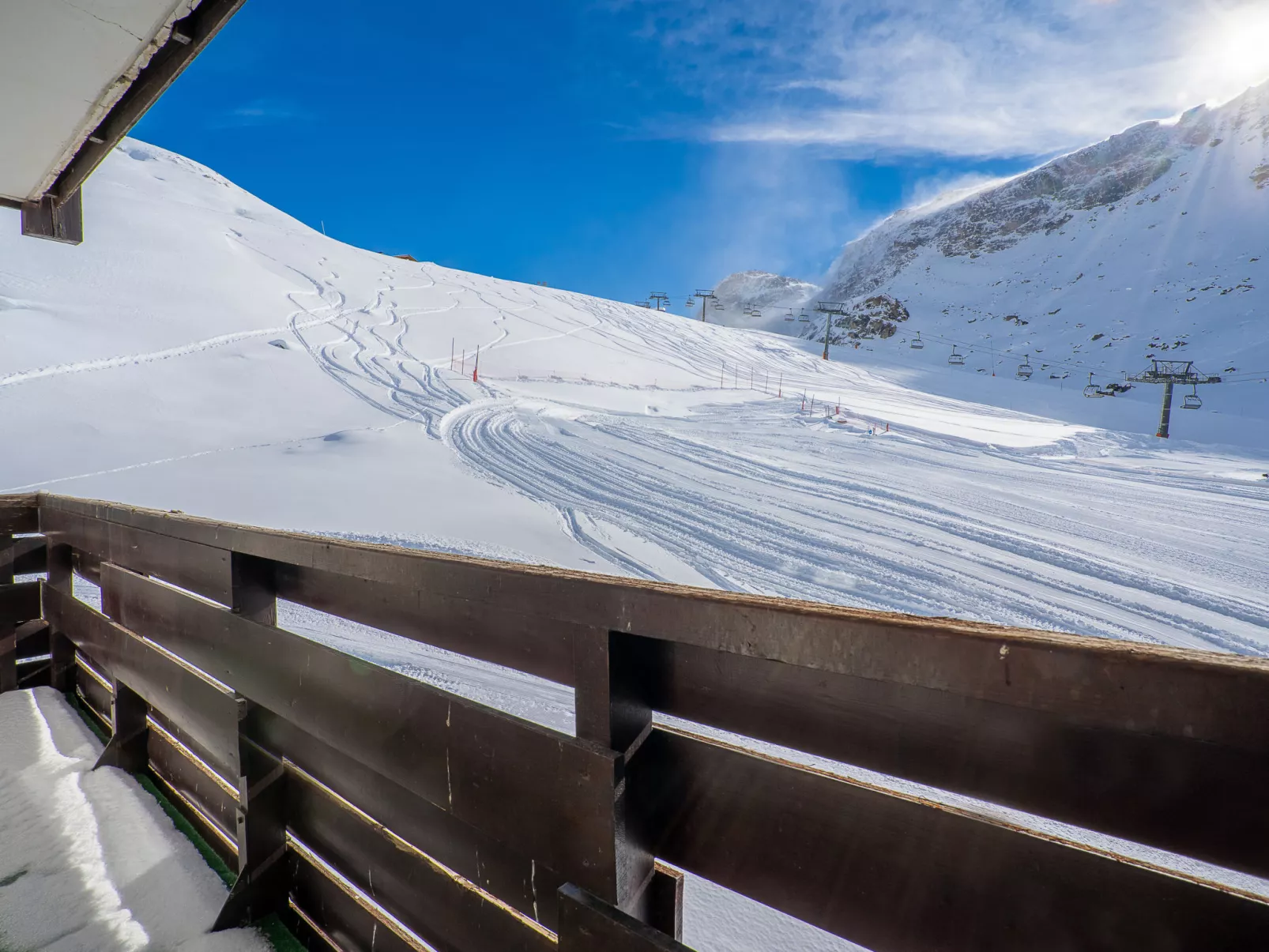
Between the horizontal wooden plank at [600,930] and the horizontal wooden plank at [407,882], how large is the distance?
0.23 metres

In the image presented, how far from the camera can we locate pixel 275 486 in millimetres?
7711

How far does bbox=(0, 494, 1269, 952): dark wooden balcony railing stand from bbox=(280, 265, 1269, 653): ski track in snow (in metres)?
3.94

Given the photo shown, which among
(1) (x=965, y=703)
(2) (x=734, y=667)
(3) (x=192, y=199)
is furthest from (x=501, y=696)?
(3) (x=192, y=199)

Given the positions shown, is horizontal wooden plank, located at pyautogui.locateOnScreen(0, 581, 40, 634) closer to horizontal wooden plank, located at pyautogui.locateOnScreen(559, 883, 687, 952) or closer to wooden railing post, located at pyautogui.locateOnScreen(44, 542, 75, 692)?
wooden railing post, located at pyautogui.locateOnScreen(44, 542, 75, 692)

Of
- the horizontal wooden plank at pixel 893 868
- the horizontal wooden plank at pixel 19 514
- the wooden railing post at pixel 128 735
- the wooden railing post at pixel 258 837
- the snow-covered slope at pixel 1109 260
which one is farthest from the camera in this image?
the snow-covered slope at pixel 1109 260

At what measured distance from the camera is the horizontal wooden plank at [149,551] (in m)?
1.98

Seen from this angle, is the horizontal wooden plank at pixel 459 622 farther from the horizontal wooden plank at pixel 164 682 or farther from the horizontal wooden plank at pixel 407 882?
the horizontal wooden plank at pixel 164 682

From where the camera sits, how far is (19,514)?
3.20 meters

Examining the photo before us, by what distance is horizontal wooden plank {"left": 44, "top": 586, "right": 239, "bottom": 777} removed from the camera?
6.52 ft

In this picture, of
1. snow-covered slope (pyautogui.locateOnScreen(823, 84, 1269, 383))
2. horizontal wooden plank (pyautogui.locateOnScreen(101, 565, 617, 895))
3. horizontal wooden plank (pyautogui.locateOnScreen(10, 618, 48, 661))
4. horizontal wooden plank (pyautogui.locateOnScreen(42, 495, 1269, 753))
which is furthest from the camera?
snow-covered slope (pyautogui.locateOnScreen(823, 84, 1269, 383))

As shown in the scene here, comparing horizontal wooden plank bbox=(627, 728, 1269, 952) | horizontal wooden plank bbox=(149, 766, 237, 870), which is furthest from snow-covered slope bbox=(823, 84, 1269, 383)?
horizontal wooden plank bbox=(149, 766, 237, 870)

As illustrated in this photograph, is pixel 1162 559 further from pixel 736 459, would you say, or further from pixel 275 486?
pixel 275 486

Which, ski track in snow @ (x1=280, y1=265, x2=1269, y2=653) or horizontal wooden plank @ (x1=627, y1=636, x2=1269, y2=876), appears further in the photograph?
ski track in snow @ (x1=280, y1=265, x2=1269, y2=653)

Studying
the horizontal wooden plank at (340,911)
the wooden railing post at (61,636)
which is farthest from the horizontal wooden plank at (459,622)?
the wooden railing post at (61,636)
